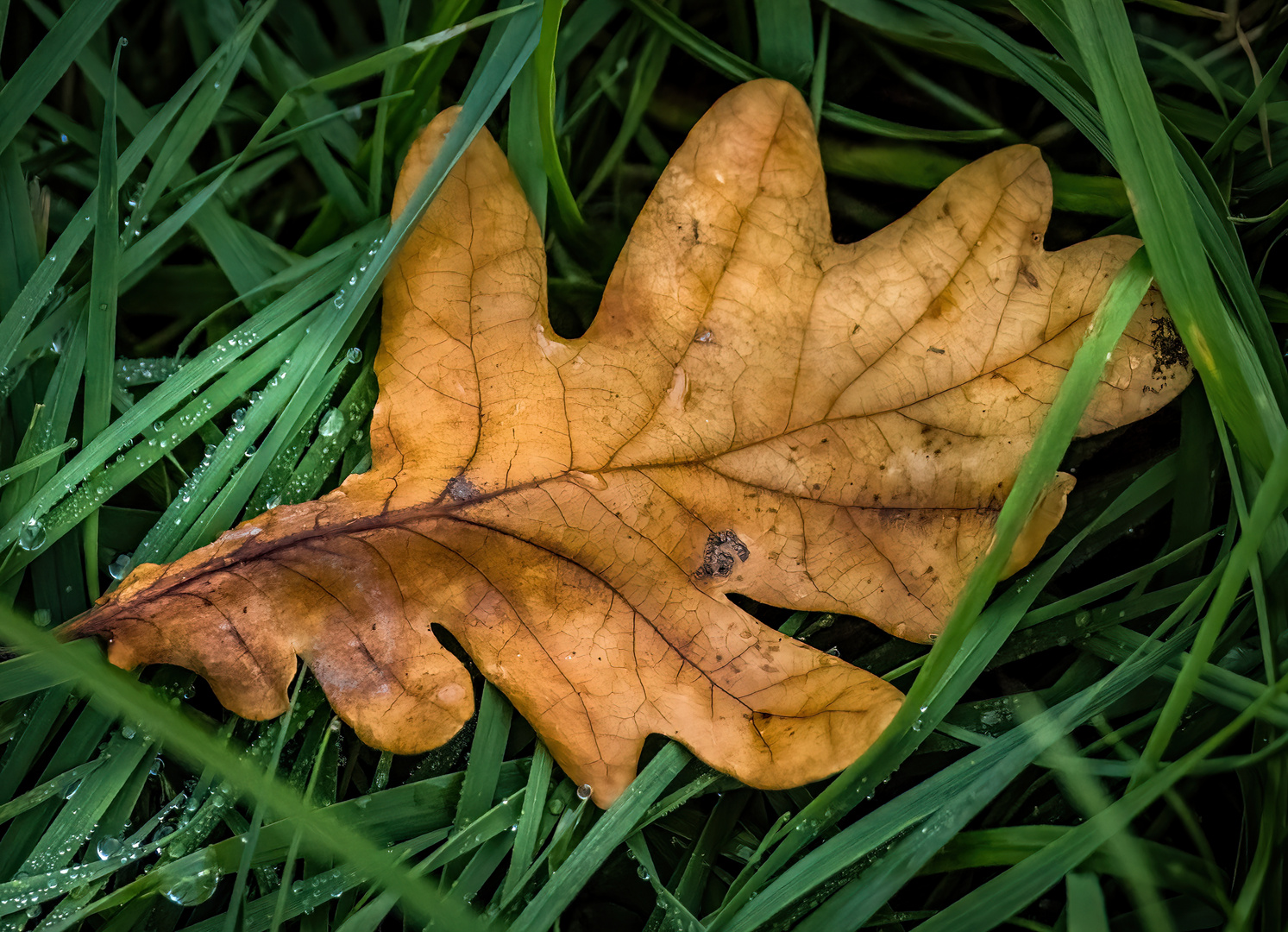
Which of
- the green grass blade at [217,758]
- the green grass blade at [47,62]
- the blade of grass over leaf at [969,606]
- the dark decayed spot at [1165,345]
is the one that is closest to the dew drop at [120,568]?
the green grass blade at [217,758]

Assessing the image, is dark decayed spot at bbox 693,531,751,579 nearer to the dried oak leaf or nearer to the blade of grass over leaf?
the dried oak leaf

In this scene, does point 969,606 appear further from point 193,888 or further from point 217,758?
point 193,888

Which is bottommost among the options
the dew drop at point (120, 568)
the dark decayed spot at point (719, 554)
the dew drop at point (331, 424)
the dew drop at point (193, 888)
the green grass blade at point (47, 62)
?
the dew drop at point (193, 888)

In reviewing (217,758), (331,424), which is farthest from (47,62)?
(217,758)

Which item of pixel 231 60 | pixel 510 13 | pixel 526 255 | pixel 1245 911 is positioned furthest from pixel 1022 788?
pixel 231 60

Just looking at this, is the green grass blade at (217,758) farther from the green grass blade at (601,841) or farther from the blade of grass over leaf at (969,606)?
the blade of grass over leaf at (969,606)

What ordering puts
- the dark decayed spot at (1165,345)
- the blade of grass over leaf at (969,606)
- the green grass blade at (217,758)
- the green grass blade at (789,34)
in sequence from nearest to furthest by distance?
1. the green grass blade at (217,758)
2. the blade of grass over leaf at (969,606)
3. the dark decayed spot at (1165,345)
4. the green grass blade at (789,34)
